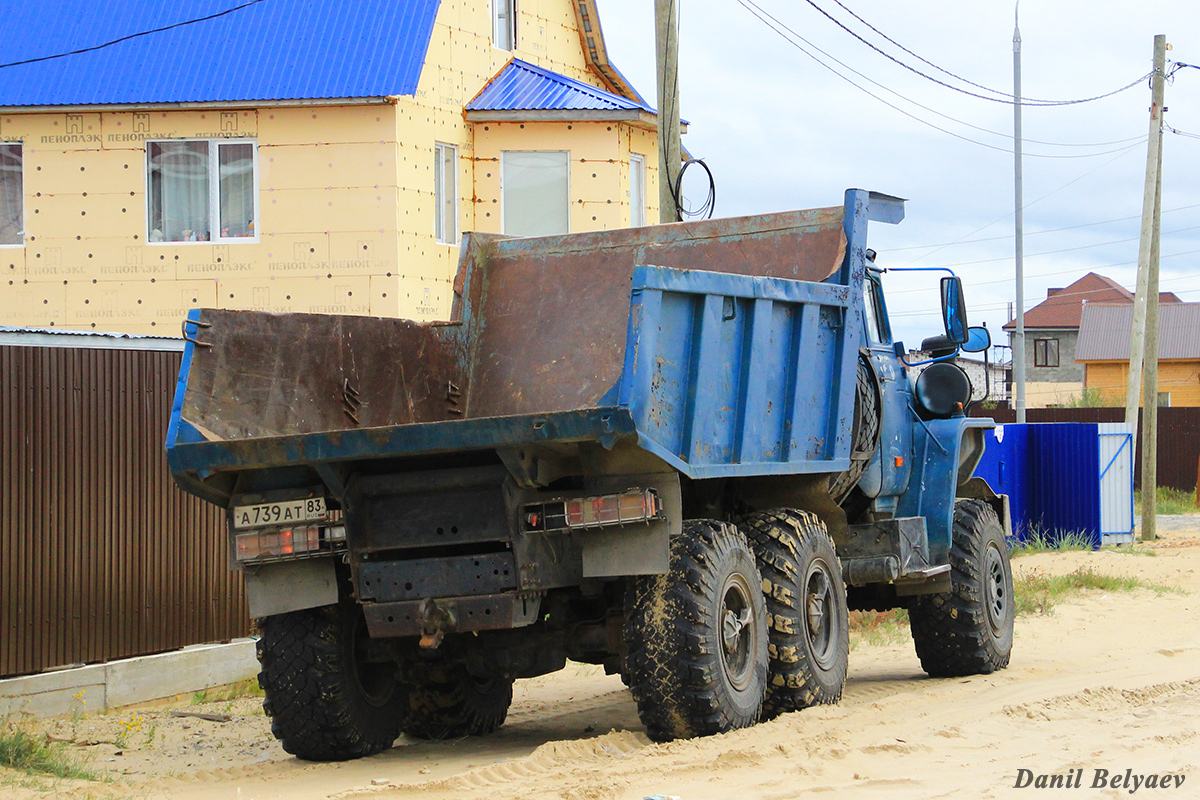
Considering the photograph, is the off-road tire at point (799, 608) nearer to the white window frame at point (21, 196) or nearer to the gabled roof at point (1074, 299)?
the white window frame at point (21, 196)

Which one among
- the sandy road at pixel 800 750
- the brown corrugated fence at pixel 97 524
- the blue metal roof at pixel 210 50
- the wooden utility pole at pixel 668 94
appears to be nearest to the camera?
the sandy road at pixel 800 750

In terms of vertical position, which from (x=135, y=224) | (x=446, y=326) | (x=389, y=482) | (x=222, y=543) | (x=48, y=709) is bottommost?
(x=48, y=709)

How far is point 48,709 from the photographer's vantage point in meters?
9.12

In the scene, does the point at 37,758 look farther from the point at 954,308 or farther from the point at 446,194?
the point at 446,194

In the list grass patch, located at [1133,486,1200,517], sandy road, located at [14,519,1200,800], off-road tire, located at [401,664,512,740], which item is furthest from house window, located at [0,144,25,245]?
grass patch, located at [1133,486,1200,517]

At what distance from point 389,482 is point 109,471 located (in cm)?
384

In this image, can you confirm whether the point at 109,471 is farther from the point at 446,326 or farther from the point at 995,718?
the point at 995,718

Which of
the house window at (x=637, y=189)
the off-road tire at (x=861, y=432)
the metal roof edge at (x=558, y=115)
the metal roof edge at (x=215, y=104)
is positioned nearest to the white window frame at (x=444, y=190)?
the metal roof edge at (x=558, y=115)

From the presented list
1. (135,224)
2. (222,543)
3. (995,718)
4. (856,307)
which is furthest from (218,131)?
(995,718)

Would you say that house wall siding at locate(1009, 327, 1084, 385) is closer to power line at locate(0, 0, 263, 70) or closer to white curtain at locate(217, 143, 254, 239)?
power line at locate(0, 0, 263, 70)

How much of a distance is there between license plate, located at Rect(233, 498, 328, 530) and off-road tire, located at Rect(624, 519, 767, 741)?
5.33ft

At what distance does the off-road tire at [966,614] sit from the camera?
10.1 m

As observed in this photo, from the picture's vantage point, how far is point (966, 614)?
33.0ft

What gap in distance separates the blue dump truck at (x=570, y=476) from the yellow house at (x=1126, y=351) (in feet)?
171
